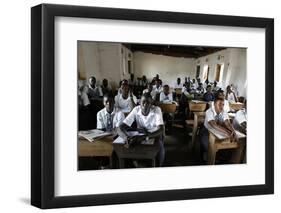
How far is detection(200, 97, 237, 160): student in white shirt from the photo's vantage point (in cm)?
261

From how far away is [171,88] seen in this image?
2541 millimetres

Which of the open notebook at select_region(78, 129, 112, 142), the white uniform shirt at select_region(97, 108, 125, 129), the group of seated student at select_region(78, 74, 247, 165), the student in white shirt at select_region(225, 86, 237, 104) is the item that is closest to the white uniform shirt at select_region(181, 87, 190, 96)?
the group of seated student at select_region(78, 74, 247, 165)

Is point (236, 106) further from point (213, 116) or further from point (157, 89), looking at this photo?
point (157, 89)

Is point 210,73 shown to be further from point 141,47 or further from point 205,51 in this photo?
point 141,47

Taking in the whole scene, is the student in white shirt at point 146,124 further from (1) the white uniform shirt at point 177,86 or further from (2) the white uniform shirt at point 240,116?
(2) the white uniform shirt at point 240,116

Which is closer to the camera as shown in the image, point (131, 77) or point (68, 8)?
point (68, 8)

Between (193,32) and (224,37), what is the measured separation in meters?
0.18

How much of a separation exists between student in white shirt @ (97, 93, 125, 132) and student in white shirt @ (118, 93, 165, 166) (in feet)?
0.12

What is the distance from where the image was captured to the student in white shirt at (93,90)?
240 cm

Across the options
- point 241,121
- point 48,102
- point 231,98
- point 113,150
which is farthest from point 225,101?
point 48,102

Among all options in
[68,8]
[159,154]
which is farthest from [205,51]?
[68,8]

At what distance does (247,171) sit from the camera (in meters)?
2.68

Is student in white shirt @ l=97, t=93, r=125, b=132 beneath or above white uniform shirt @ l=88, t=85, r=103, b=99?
beneath

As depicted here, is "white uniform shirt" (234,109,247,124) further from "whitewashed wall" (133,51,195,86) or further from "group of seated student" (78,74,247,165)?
"whitewashed wall" (133,51,195,86)
